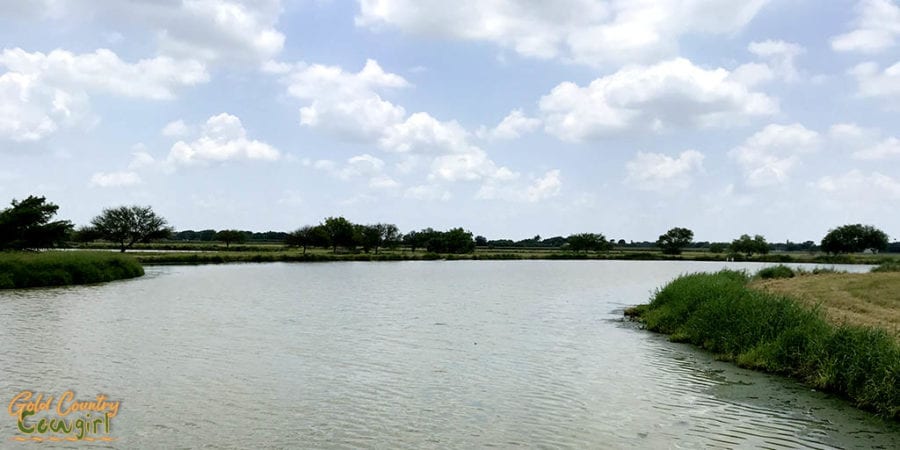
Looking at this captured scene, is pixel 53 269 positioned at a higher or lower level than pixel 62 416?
higher

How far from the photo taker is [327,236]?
141375mm

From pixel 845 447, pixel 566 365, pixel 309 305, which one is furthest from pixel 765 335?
pixel 309 305

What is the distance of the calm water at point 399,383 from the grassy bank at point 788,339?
2.32 ft

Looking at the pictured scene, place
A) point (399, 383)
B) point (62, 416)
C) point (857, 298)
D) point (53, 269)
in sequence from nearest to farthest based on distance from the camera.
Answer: point (62, 416) → point (399, 383) → point (857, 298) → point (53, 269)

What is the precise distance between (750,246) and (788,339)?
159 meters

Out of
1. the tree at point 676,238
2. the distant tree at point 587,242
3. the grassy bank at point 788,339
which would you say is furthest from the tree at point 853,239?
the grassy bank at point 788,339

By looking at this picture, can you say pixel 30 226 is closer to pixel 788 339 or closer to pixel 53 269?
pixel 53 269

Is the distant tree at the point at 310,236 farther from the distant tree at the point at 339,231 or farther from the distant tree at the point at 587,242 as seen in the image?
the distant tree at the point at 587,242

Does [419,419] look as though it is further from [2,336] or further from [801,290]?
[801,290]

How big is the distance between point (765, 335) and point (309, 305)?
25.8 meters

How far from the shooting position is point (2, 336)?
2283cm

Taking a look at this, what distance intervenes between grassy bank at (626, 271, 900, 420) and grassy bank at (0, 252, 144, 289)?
4266cm

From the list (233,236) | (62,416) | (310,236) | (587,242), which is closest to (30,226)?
(62,416)

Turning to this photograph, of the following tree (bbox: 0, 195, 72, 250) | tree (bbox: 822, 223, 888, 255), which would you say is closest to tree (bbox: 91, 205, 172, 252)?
tree (bbox: 0, 195, 72, 250)
